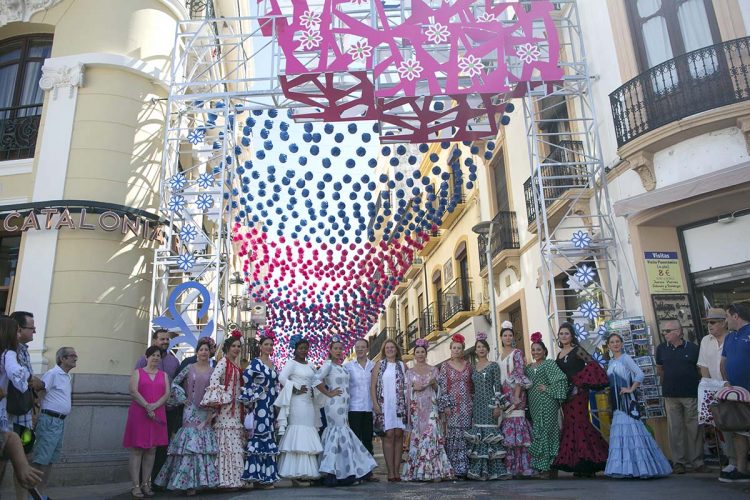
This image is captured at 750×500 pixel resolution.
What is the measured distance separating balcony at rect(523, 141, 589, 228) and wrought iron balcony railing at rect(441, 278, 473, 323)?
5.46 metres

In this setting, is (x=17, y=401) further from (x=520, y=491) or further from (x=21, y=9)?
(x=21, y=9)

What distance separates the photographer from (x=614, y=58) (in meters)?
10.5

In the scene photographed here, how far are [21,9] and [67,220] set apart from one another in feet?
14.1

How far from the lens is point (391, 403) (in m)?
7.39

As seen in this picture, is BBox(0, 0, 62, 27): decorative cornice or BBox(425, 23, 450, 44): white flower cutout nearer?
BBox(425, 23, 450, 44): white flower cutout

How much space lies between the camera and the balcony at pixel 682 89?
340 inches

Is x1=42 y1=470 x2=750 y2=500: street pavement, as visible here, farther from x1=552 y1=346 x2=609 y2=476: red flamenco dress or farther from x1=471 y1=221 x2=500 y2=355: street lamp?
x1=471 y1=221 x2=500 y2=355: street lamp

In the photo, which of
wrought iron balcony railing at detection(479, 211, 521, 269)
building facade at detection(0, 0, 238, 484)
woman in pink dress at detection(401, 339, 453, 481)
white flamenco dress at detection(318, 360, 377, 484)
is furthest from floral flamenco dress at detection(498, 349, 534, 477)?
wrought iron balcony railing at detection(479, 211, 521, 269)

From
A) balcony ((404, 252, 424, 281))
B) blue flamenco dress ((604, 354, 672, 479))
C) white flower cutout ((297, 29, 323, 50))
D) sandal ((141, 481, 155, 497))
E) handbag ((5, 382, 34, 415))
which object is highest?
balcony ((404, 252, 424, 281))

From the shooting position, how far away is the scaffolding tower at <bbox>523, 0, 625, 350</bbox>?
32.9ft

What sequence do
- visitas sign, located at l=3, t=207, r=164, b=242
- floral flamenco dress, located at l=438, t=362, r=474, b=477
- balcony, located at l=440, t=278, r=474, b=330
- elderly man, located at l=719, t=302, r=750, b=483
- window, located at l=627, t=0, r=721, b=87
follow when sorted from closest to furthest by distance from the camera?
elderly man, located at l=719, t=302, r=750, b=483
floral flamenco dress, located at l=438, t=362, r=474, b=477
window, located at l=627, t=0, r=721, b=87
visitas sign, located at l=3, t=207, r=164, b=242
balcony, located at l=440, t=278, r=474, b=330

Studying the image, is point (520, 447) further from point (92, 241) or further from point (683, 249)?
point (92, 241)

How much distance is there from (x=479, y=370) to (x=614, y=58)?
6321 millimetres

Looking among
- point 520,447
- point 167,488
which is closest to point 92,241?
point 167,488
